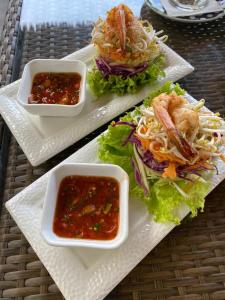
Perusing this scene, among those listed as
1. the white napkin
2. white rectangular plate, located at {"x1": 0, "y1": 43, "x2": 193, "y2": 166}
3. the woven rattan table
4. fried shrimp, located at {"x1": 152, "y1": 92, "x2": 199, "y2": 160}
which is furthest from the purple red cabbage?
the white napkin

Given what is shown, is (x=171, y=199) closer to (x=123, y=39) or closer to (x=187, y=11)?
(x=123, y=39)

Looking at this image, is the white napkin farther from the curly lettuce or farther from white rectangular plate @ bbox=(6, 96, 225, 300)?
white rectangular plate @ bbox=(6, 96, 225, 300)

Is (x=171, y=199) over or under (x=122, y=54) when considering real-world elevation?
under

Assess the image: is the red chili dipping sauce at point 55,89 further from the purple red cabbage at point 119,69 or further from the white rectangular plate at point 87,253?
the white rectangular plate at point 87,253

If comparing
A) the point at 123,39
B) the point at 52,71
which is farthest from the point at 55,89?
the point at 123,39

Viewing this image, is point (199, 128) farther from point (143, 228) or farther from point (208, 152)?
A: point (143, 228)

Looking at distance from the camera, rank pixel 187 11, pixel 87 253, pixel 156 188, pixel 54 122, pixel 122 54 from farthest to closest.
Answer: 1. pixel 187 11
2. pixel 122 54
3. pixel 54 122
4. pixel 156 188
5. pixel 87 253
